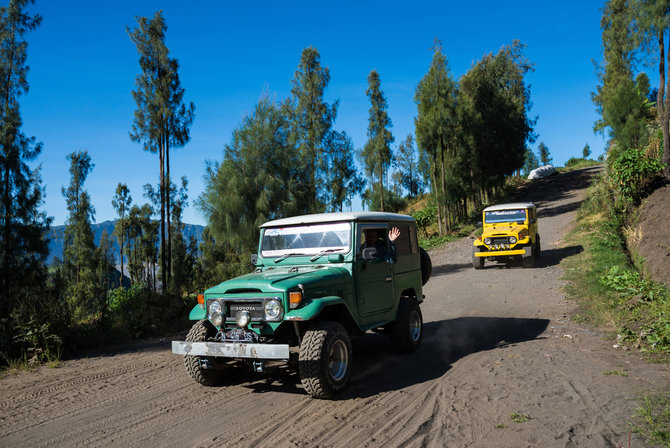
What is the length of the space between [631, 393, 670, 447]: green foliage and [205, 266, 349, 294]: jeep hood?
3.20 metres

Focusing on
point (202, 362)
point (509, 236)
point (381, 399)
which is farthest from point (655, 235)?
point (202, 362)

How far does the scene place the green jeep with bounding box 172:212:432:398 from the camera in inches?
185

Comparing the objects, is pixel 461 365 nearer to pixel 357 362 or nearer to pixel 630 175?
pixel 357 362

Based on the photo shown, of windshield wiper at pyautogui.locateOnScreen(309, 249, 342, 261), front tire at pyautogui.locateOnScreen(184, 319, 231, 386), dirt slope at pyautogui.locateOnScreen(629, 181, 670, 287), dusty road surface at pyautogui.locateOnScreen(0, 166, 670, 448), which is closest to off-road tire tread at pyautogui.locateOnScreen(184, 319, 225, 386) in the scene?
front tire at pyautogui.locateOnScreen(184, 319, 231, 386)

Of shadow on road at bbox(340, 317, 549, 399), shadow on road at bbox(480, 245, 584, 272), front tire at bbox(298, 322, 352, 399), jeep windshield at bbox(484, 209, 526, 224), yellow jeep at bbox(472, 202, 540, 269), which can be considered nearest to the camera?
front tire at bbox(298, 322, 352, 399)

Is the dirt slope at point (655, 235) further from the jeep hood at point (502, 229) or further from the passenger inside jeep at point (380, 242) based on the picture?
the passenger inside jeep at point (380, 242)

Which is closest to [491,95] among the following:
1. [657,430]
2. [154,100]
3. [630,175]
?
[630,175]

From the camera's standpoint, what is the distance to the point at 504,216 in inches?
630

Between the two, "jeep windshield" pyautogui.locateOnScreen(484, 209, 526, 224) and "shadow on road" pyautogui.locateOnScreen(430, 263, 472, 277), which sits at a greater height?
"jeep windshield" pyautogui.locateOnScreen(484, 209, 526, 224)

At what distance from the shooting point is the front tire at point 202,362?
5246 millimetres

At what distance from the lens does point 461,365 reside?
236 inches

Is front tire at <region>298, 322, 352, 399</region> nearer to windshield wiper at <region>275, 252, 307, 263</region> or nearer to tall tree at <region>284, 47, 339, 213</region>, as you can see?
windshield wiper at <region>275, 252, 307, 263</region>

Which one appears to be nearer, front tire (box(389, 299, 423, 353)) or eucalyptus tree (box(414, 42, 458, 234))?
front tire (box(389, 299, 423, 353))

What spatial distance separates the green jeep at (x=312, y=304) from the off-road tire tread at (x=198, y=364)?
0.04ft
